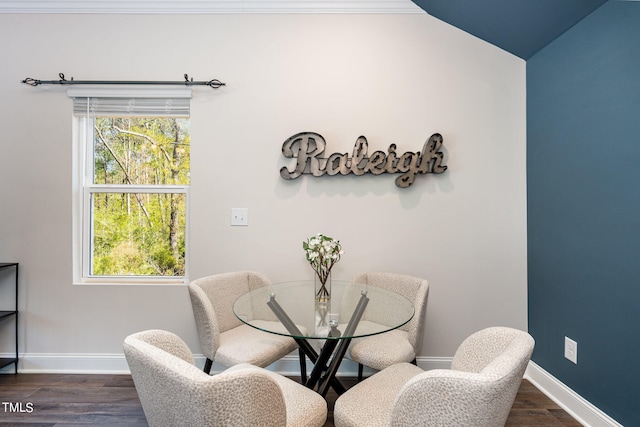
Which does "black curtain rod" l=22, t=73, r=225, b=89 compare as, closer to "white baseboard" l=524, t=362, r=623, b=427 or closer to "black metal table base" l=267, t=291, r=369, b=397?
"black metal table base" l=267, t=291, r=369, b=397

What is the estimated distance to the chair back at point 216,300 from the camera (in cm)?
188

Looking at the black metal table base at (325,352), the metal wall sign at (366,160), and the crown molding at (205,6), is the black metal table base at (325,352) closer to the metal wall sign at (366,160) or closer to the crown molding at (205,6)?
the metal wall sign at (366,160)

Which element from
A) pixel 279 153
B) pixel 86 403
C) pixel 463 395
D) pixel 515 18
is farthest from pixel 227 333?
pixel 515 18

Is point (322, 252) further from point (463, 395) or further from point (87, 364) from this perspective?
point (87, 364)

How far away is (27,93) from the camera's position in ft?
8.01

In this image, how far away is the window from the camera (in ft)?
8.36

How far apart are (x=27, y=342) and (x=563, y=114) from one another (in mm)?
4171

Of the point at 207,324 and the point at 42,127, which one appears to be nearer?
the point at 207,324

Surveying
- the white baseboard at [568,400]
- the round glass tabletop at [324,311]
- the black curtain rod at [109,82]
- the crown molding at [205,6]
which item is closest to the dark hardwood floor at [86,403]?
the white baseboard at [568,400]

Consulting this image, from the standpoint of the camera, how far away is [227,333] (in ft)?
6.75

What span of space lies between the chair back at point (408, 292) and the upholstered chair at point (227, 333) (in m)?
0.61

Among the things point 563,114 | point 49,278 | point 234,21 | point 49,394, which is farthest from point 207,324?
point 563,114

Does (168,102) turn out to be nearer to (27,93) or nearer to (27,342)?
(27,93)

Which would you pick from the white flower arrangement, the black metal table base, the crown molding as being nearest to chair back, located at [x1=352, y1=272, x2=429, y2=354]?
the black metal table base
